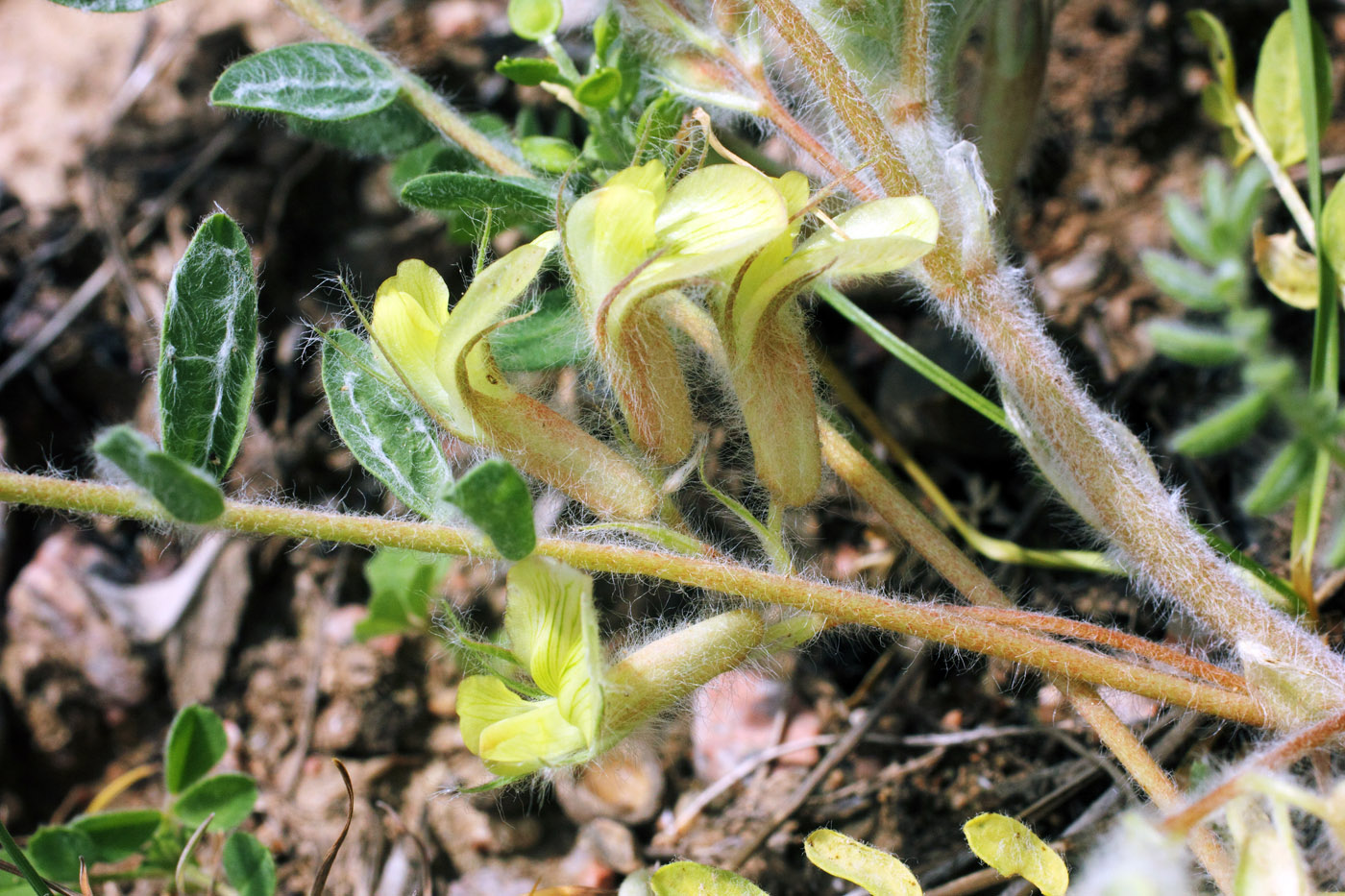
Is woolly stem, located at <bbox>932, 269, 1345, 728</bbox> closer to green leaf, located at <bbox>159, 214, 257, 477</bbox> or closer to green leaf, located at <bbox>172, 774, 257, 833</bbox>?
green leaf, located at <bbox>159, 214, 257, 477</bbox>

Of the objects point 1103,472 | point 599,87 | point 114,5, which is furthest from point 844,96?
point 114,5

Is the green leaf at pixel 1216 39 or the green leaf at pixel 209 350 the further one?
the green leaf at pixel 1216 39

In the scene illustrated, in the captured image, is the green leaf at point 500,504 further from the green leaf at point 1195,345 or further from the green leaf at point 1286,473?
the green leaf at point 1286,473

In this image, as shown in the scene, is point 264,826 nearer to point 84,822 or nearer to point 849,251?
point 84,822

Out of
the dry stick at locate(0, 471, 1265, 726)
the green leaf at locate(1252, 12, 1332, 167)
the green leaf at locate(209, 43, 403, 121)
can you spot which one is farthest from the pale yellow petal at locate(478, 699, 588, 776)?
the green leaf at locate(1252, 12, 1332, 167)

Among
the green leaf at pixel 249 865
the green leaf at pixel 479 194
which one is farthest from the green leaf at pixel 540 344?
the green leaf at pixel 249 865

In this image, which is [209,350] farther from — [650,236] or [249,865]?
[249,865]
